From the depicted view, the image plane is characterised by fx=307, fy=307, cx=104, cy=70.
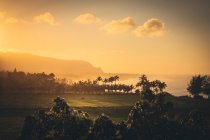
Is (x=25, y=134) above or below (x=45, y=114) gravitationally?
below

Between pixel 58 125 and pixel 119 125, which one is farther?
pixel 119 125

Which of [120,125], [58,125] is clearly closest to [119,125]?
[120,125]

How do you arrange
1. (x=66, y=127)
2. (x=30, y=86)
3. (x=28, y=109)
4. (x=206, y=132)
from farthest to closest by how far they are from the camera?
(x=30, y=86)
(x=28, y=109)
(x=206, y=132)
(x=66, y=127)

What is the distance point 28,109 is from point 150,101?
92.4m

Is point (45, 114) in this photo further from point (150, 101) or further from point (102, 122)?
point (150, 101)

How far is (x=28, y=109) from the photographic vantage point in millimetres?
116125

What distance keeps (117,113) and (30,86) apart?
274 feet

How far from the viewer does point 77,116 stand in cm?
2902

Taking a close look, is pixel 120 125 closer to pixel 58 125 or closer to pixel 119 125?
pixel 119 125

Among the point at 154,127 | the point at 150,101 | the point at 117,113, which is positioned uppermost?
the point at 150,101

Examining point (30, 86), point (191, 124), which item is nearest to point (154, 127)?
point (191, 124)

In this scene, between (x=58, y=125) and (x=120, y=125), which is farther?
(x=120, y=125)

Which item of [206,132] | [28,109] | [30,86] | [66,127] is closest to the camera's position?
[66,127]

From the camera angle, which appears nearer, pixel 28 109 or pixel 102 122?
pixel 102 122
